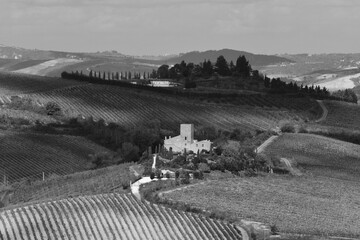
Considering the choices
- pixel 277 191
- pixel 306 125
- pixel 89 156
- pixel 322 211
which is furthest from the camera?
pixel 306 125

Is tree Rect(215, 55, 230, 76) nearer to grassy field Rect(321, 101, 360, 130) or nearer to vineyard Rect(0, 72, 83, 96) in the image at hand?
grassy field Rect(321, 101, 360, 130)

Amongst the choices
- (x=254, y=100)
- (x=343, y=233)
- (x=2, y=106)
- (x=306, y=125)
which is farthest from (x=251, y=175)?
(x=254, y=100)

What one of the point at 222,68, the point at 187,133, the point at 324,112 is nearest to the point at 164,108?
the point at 324,112

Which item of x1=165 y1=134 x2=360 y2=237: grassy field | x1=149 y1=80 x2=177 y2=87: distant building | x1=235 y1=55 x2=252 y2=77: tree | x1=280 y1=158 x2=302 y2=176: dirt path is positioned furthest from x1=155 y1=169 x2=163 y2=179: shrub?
x1=235 y1=55 x2=252 y2=77: tree

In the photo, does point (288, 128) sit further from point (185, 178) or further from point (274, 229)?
point (274, 229)

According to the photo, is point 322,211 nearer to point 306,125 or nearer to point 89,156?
point 89,156
